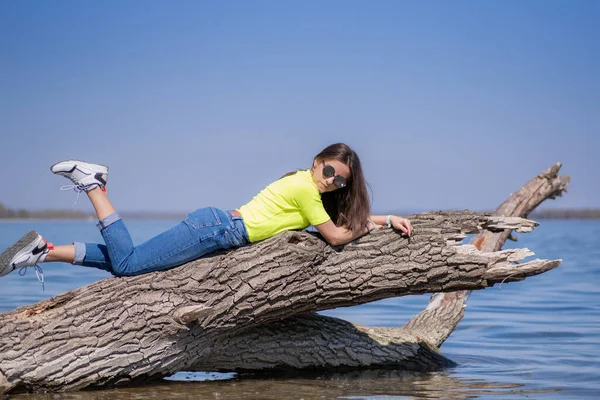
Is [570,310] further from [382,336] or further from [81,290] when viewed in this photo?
[81,290]

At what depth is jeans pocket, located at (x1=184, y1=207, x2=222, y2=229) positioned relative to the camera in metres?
6.75

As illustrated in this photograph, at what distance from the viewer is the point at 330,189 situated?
690cm

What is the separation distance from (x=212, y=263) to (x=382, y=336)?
243 cm

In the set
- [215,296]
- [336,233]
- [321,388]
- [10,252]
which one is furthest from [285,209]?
[10,252]

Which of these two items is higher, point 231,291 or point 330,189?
point 330,189

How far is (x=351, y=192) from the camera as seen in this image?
7.00 meters

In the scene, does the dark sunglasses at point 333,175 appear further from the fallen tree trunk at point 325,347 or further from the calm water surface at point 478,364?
the calm water surface at point 478,364

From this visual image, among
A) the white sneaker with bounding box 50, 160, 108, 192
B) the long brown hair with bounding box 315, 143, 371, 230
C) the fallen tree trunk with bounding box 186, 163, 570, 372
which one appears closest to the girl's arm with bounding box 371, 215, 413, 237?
the long brown hair with bounding box 315, 143, 371, 230

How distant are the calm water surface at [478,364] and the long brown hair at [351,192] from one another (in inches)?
63.3

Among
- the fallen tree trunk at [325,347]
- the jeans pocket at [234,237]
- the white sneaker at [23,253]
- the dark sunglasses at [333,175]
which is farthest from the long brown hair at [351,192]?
the white sneaker at [23,253]

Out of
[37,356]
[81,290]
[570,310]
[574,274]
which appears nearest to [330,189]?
[81,290]

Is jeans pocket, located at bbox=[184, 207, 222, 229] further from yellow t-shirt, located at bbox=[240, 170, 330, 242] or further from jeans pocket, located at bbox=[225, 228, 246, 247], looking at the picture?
yellow t-shirt, located at bbox=[240, 170, 330, 242]

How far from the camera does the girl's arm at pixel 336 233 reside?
6.72 metres

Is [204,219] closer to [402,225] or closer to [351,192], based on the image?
[351,192]
